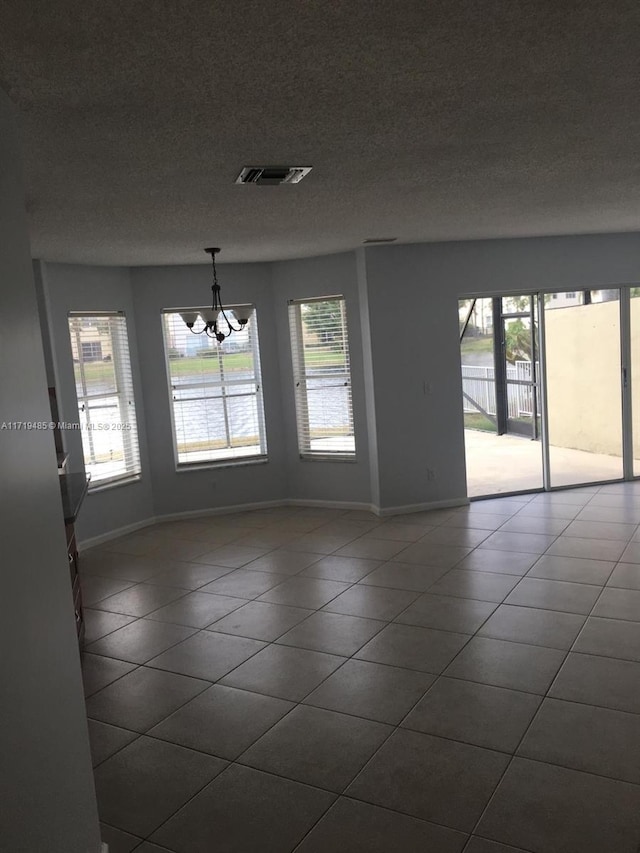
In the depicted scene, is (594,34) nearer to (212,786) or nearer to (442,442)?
(212,786)

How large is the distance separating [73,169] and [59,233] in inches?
63.5

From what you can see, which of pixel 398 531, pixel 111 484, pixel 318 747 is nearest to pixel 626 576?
pixel 398 531

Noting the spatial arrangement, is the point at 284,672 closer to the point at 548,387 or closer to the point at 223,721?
the point at 223,721

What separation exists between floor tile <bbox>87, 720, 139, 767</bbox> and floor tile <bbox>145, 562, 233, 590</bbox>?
179 centimetres

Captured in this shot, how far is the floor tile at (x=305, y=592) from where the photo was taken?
14.8ft

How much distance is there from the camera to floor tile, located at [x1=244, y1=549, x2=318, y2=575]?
519 cm

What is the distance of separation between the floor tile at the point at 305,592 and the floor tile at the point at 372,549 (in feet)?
1.91

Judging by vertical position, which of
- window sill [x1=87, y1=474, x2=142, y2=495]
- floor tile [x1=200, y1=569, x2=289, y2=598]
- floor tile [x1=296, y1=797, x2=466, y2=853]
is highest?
window sill [x1=87, y1=474, x2=142, y2=495]

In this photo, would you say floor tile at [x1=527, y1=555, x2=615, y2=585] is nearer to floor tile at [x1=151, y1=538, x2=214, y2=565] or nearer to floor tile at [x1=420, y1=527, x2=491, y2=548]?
floor tile at [x1=420, y1=527, x2=491, y2=548]

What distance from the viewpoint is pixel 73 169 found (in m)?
2.95

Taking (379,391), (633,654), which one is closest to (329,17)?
(633,654)

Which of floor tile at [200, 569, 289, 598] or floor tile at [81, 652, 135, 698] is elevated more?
floor tile at [200, 569, 289, 598]

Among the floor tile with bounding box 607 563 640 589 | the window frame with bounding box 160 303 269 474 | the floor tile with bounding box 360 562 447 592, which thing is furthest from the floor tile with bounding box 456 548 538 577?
the window frame with bounding box 160 303 269 474

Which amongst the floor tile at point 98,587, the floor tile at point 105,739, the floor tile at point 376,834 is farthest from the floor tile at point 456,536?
the floor tile at point 376,834
